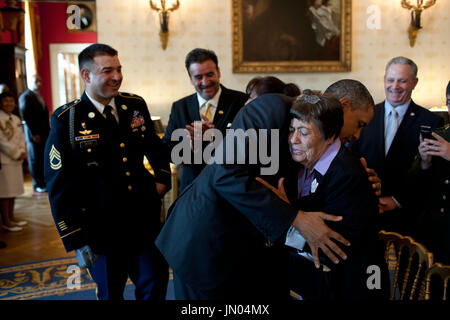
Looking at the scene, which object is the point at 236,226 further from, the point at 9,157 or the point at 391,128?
the point at 9,157

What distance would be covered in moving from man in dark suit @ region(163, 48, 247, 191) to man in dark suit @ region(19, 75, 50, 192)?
5.08 meters

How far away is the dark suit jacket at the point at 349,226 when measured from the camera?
56.1 inches

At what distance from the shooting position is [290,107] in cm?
151

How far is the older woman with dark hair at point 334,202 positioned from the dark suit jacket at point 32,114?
22.1 feet

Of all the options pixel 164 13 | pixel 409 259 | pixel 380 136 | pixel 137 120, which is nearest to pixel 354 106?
pixel 409 259

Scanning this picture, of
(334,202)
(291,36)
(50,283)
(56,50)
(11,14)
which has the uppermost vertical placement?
(11,14)

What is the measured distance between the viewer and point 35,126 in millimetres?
7355

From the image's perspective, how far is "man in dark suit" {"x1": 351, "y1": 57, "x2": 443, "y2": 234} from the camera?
2.72m

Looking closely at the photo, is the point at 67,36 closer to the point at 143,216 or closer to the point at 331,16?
the point at 331,16

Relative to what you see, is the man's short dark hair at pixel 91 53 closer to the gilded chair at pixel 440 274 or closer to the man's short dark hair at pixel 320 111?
the man's short dark hair at pixel 320 111

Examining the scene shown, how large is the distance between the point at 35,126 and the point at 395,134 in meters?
6.29

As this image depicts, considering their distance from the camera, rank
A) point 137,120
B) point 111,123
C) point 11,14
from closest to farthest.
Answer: point 111,123, point 137,120, point 11,14
